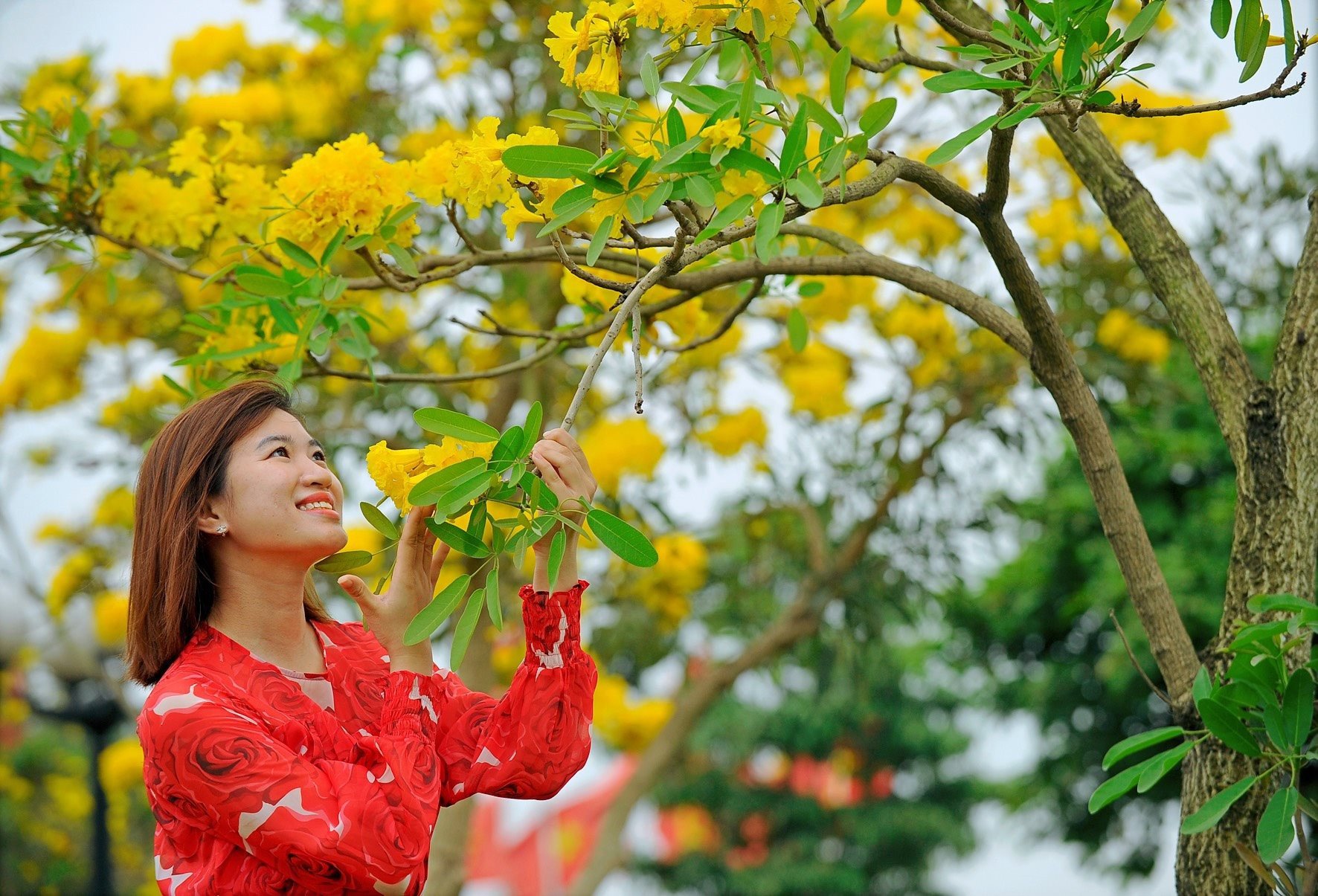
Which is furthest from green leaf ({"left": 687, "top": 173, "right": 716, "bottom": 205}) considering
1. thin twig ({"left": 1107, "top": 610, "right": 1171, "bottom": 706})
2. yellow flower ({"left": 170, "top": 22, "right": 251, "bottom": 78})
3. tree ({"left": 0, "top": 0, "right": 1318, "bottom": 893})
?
yellow flower ({"left": 170, "top": 22, "right": 251, "bottom": 78})

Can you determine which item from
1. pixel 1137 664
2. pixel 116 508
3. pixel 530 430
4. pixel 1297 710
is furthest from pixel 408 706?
pixel 116 508

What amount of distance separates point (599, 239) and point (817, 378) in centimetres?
280

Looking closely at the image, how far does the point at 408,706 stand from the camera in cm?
161

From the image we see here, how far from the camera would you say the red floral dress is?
1.41 meters

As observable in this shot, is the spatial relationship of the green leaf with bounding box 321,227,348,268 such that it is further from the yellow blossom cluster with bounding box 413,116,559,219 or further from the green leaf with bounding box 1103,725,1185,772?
the green leaf with bounding box 1103,725,1185,772

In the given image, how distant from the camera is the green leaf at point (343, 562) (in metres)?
1.68

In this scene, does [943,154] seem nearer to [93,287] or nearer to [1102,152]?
[1102,152]

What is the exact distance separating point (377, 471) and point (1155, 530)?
4172mm

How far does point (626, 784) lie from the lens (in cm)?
431

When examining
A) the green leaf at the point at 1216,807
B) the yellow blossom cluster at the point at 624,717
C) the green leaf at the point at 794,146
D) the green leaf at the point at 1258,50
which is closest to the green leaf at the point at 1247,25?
the green leaf at the point at 1258,50

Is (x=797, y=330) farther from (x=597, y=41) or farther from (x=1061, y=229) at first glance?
(x=1061, y=229)

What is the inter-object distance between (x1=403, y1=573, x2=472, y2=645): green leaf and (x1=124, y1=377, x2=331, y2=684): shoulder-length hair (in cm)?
37

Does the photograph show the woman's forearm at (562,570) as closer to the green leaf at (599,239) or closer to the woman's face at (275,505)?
the woman's face at (275,505)

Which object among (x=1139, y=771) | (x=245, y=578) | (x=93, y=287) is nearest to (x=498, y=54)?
(x=93, y=287)
